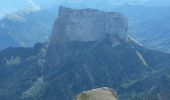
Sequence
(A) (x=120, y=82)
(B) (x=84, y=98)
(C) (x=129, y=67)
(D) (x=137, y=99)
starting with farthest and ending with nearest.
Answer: (C) (x=129, y=67)
(A) (x=120, y=82)
(D) (x=137, y=99)
(B) (x=84, y=98)

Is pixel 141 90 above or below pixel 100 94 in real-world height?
below

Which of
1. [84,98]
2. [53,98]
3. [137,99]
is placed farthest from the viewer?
[53,98]

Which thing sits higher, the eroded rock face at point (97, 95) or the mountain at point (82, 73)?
the eroded rock face at point (97, 95)

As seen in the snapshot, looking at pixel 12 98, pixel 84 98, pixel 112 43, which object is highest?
pixel 84 98

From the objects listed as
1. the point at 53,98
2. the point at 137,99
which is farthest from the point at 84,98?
the point at 53,98

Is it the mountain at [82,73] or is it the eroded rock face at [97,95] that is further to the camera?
the mountain at [82,73]

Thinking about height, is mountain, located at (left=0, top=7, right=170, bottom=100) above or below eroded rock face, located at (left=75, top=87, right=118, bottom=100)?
below

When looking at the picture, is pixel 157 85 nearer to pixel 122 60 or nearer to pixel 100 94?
pixel 122 60

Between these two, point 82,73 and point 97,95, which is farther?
point 82,73

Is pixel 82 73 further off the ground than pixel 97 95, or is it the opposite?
pixel 97 95

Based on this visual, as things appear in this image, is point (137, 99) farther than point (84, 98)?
Yes

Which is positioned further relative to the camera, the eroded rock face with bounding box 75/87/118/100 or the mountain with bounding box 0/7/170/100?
the mountain with bounding box 0/7/170/100
